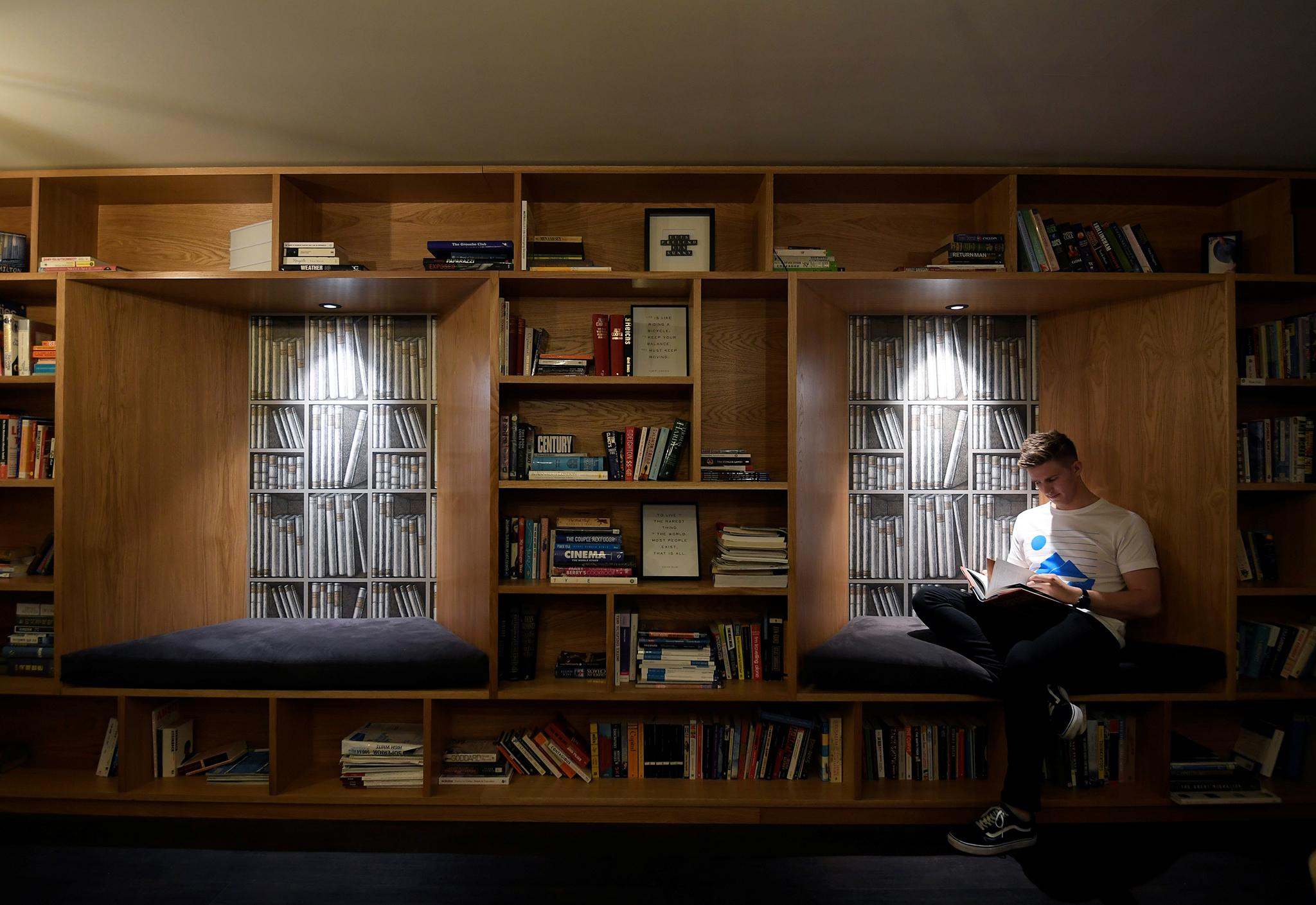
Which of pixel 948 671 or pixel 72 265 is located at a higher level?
pixel 72 265

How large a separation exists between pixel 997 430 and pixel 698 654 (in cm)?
177

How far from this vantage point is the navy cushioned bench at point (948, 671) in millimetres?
2934

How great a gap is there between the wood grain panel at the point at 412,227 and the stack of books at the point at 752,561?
1.77 metres

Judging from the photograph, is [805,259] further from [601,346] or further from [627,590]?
[627,590]

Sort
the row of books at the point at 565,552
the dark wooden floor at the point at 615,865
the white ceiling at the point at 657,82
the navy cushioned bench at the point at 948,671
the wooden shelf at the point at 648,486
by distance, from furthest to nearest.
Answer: the row of books at the point at 565,552 < the wooden shelf at the point at 648,486 < the navy cushioned bench at the point at 948,671 < the dark wooden floor at the point at 615,865 < the white ceiling at the point at 657,82

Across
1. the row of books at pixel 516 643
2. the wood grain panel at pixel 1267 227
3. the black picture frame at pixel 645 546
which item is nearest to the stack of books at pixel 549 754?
the row of books at pixel 516 643

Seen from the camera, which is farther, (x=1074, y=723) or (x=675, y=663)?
(x=675, y=663)

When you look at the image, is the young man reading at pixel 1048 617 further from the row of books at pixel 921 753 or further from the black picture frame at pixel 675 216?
the black picture frame at pixel 675 216

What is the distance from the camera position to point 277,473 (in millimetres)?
3574

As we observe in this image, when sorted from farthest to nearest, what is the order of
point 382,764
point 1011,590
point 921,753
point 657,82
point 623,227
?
point 623,227 → point 921,753 → point 382,764 → point 1011,590 → point 657,82

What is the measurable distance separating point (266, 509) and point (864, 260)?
3036mm

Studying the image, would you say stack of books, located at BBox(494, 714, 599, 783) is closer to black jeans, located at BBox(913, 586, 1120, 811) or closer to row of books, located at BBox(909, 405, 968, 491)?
black jeans, located at BBox(913, 586, 1120, 811)

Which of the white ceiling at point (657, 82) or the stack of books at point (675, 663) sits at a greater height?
the white ceiling at point (657, 82)

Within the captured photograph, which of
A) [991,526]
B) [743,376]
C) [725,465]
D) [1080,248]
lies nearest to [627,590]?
[725,465]
